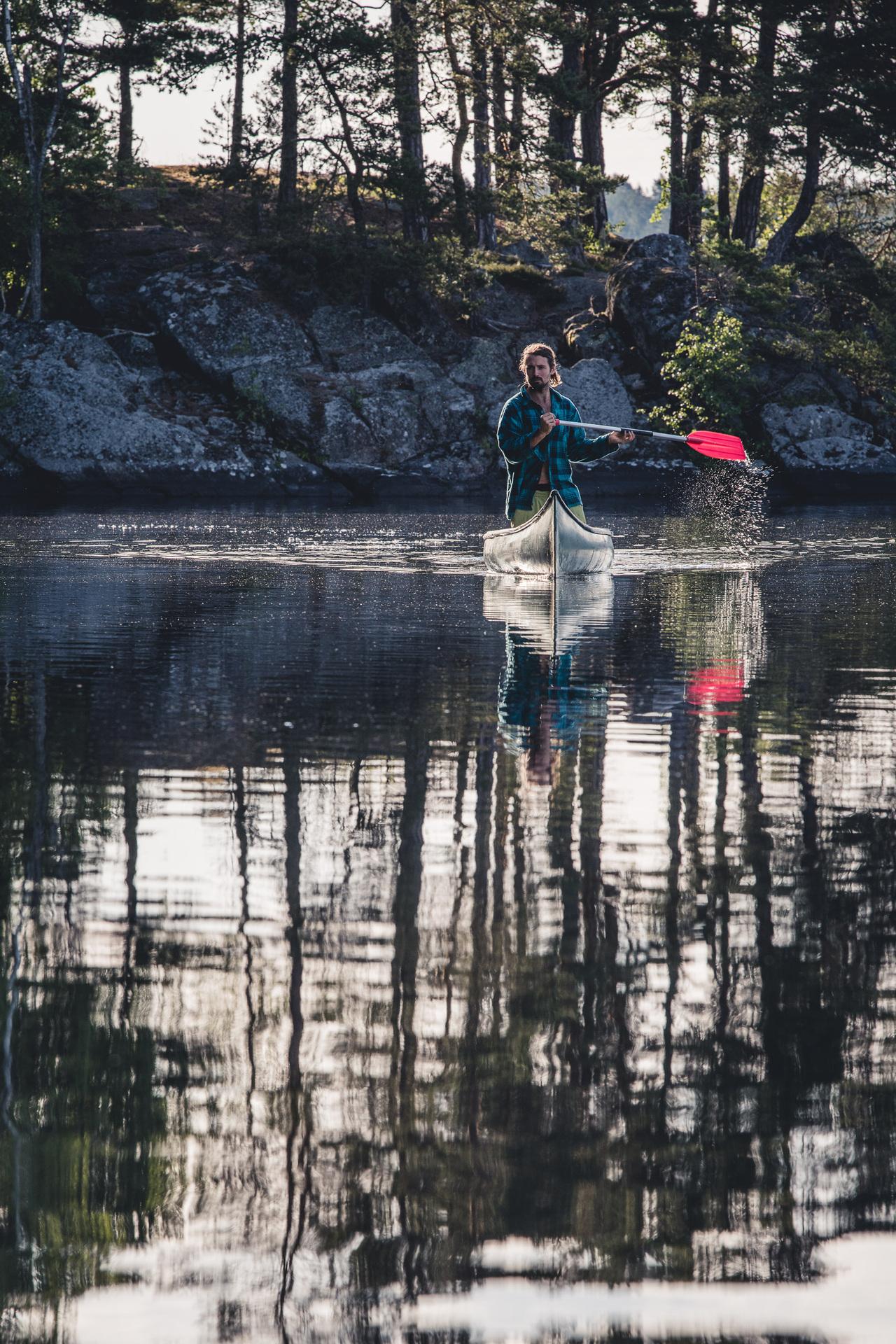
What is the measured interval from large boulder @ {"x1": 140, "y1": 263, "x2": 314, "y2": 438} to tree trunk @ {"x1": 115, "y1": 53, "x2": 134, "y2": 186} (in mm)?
4792

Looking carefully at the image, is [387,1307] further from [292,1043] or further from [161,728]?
[161,728]

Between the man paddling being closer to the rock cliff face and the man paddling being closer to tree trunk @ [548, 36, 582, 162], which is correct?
the rock cliff face

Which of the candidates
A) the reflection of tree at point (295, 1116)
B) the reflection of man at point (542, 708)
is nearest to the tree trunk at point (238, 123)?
the reflection of man at point (542, 708)

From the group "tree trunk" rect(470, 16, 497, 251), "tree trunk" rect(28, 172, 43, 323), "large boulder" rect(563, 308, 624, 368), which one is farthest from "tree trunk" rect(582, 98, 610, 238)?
"tree trunk" rect(28, 172, 43, 323)

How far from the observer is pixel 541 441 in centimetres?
1449

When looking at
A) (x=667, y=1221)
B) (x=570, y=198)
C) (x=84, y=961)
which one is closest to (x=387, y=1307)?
(x=667, y=1221)

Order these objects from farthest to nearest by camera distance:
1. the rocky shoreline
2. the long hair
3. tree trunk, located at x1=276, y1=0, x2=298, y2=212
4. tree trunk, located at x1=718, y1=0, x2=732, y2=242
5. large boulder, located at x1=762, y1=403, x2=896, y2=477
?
tree trunk, located at x1=718, y1=0, x2=732, y2=242
tree trunk, located at x1=276, y1=0, x2=298, y2=212
large boulder, located at x1=762, y1=403, x2=896, y2=477
the rocky shoreline
the long hair

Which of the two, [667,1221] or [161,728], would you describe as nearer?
[667,1221]

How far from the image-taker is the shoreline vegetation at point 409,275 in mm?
31875

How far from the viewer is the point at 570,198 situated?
34.4m

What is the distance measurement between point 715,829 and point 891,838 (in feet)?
1.76

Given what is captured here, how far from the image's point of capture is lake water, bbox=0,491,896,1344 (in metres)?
2.19

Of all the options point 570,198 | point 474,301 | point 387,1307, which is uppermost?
point 570,198

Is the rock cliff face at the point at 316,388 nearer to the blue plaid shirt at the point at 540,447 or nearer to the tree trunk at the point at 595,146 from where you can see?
the tree trunk at the point at 595,146
